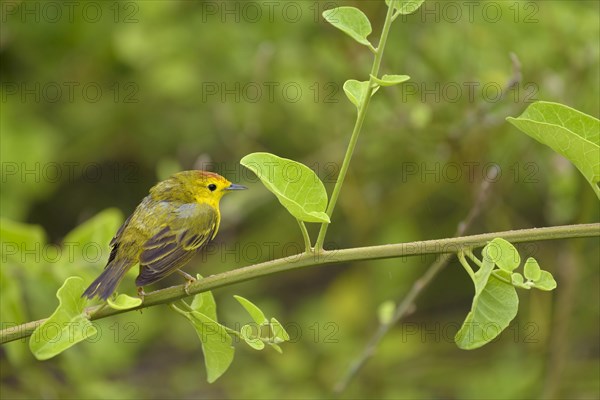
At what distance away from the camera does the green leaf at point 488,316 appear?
1715 mm

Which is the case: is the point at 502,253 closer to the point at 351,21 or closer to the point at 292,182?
the point at 292,182

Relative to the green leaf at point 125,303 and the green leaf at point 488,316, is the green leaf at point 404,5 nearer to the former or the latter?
the green leaf at point 488,316

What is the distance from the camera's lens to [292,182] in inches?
69.4

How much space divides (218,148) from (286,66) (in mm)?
676

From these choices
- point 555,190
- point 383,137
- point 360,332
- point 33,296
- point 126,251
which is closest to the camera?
point 126,251

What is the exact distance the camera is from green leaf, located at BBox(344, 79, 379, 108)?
69.9 inches

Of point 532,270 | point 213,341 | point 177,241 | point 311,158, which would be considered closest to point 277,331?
point 213,341

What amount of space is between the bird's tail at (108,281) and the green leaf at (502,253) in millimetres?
989

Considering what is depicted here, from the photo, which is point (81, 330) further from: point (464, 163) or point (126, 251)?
point (464, 163)

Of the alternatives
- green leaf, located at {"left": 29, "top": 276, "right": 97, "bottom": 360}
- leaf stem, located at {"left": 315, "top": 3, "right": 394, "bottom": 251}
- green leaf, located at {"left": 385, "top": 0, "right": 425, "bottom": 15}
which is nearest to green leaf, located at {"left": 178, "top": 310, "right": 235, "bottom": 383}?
green leaf, located at {"left": 29, "top": 276, "right": 97, "bottom": 360}

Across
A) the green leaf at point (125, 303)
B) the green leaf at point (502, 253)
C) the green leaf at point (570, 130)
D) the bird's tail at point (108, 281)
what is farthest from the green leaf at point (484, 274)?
the bird's tail at point (108, 281)

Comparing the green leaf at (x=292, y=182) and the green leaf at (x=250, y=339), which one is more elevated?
the green leaf at (x=292, y=182)

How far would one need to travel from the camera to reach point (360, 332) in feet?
15.9

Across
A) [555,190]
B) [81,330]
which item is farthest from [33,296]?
[555,190]
